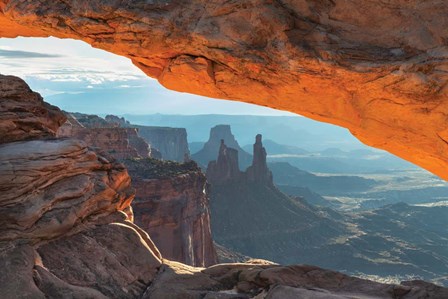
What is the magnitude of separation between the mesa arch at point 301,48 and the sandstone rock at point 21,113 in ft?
7.83

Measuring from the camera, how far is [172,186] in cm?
5897

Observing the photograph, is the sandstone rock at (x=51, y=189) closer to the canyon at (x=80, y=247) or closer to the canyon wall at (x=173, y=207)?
the canyon at (x=80, y=247)

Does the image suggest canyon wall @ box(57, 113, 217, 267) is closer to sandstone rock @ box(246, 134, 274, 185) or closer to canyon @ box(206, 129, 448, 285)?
canyon @ box(206, 129, 448, 285)

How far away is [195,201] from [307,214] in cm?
8295

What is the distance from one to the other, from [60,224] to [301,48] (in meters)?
9.33

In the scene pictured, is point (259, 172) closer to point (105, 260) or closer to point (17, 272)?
point (105, 260)

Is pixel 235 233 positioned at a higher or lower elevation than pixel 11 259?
lower

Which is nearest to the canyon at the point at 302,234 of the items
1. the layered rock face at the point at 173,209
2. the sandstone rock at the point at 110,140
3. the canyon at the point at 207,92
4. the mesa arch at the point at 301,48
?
the sandstone rock at the point at 110,140

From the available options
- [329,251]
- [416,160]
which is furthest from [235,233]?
[416,160]

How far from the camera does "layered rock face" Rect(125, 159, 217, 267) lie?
5569 cm

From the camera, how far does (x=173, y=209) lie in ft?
191

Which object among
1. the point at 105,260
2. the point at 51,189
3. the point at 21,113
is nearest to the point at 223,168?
the point at 21,113

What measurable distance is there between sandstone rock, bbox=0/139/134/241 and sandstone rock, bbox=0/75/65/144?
671 mm

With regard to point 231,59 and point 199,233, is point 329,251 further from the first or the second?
point 231,59
